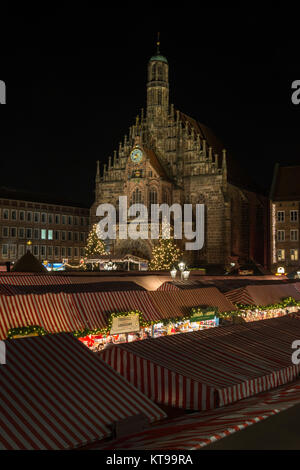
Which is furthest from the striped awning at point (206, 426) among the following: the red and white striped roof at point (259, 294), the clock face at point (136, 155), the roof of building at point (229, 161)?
the roof of building at point (229, 161)

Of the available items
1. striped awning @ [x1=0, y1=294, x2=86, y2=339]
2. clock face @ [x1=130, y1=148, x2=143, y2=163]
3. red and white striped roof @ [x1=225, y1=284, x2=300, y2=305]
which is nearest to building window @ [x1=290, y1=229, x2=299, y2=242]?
clock face @ [x1=130, y1=148, x2=143, y2=163]

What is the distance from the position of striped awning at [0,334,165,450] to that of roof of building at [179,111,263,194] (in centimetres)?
5877

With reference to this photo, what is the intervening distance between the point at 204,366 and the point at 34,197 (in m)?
73.6

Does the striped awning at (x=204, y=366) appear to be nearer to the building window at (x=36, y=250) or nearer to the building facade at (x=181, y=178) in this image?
the building facade at (x=181, y=178)

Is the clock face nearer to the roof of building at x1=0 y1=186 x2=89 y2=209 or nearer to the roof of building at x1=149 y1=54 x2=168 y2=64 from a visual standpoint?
the roof of building at x1=149 y1=54 x2=168 y2=64

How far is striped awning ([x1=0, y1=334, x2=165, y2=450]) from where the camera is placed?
8539mm

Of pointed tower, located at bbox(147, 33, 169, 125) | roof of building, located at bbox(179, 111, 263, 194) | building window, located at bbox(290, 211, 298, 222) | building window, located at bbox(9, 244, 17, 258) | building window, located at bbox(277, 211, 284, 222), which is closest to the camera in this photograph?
building window, located at bbox(290, 211, 298, 222)

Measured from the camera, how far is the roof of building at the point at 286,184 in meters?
65.6

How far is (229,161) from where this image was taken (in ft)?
245

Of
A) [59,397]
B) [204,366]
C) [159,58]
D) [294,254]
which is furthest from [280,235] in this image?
[59,397]

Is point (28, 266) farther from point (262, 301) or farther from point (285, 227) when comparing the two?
point (285, 227)

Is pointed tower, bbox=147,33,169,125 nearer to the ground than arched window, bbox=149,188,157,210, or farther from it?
farther from it

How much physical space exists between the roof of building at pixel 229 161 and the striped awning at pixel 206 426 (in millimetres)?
58507
